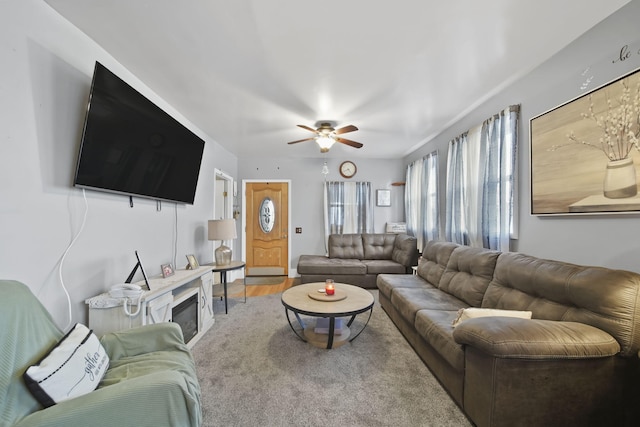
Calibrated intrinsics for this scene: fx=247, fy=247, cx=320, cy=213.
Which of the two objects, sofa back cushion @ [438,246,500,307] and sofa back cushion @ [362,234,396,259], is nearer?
sofa back cushion @ [438,246,500,307]

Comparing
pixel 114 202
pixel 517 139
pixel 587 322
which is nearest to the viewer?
pixel 587 322

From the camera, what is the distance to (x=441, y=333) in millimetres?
1788

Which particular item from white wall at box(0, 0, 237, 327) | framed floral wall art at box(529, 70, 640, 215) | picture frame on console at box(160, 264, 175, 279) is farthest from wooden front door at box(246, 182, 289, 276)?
framed floral wall art at box(529, 70, 640, 215)

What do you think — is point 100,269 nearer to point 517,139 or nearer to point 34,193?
point 34,193

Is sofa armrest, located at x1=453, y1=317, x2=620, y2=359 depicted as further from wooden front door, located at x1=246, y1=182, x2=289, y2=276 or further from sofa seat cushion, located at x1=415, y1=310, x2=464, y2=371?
wooden front door, located at x1=246, y1=182, x2=289, y2=276

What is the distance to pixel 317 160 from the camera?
532cm

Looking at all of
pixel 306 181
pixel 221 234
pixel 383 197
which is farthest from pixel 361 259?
pixel 221 234

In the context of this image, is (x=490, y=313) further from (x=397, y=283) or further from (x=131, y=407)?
(x=131, y=407)

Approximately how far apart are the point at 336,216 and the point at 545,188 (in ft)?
11.7

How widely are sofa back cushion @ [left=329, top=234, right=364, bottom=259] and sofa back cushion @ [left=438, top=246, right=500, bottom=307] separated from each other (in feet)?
7.09

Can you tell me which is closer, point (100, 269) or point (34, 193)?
point (34, 193)

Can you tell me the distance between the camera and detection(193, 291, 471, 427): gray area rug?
158 centimetres

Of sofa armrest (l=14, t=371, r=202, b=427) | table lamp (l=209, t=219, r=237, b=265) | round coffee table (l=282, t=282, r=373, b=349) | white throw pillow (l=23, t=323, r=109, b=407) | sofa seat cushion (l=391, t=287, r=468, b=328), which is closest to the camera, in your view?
sofa armrest (l=14, t=371, r=202, b=427)

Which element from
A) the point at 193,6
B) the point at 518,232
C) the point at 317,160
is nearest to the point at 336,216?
the point at 317,160
